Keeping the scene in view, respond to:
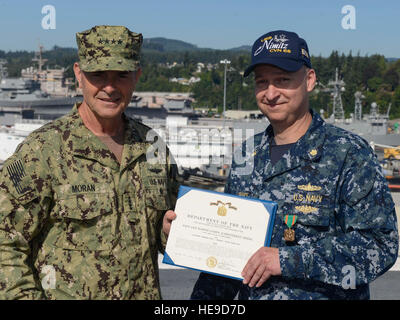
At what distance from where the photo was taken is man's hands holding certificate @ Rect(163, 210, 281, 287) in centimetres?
296

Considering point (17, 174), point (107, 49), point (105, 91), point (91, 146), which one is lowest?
point (17, 174)

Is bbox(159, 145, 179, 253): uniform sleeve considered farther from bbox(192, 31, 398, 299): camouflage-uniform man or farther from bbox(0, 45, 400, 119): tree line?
bbox(0, 45, 400, 119): tree line

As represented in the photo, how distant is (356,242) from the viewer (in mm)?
2861

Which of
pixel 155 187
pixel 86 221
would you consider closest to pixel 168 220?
pixel 155 187

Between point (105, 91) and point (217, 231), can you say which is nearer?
point (217, 231)

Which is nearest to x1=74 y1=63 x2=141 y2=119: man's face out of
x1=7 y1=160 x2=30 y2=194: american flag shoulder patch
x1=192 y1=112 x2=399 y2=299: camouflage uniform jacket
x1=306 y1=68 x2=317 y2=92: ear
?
x1=7 y1=160 x2=30 y2=194: american flag shoulder patch

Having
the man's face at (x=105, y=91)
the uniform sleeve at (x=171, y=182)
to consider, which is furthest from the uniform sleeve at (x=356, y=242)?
the man's face at (x=105, y=91)

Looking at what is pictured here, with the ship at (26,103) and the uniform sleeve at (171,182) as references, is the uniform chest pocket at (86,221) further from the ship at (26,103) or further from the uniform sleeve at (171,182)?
the ship at (26,103)

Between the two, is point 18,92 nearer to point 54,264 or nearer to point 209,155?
point 209,155

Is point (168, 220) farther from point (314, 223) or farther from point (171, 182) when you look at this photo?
point (314, 223)

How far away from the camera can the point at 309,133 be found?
3.23m

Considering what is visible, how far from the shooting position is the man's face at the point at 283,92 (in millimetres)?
3217

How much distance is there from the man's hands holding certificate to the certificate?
5cm

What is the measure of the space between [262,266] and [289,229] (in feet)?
0.91
